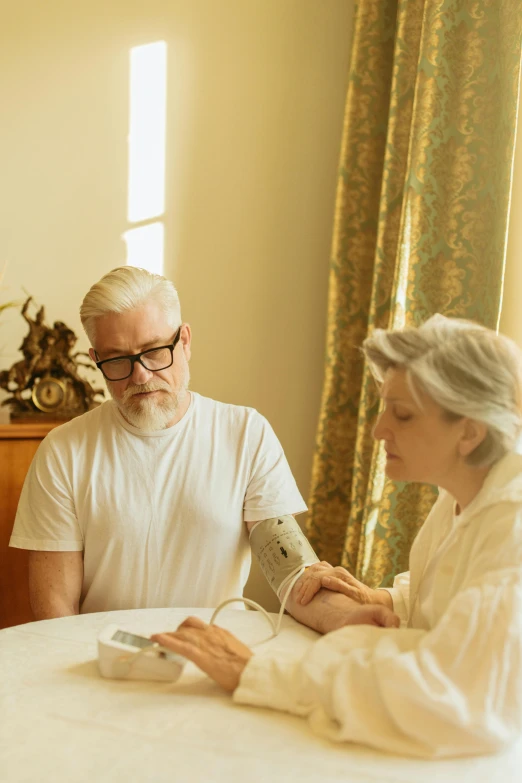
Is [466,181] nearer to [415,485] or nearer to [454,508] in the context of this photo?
[415,485]

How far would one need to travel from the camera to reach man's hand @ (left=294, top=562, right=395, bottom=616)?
5.72 feet

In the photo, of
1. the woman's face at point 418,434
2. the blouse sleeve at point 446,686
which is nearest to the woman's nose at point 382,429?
the woman's face at point 418,434

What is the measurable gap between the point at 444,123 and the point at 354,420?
50.7 inches

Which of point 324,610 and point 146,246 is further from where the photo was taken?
point 146,246

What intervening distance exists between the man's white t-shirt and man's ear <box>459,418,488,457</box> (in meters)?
0.85

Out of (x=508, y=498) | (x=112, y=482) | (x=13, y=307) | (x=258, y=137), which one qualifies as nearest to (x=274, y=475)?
(x=112, y=482)

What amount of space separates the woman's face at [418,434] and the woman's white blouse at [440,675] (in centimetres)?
10

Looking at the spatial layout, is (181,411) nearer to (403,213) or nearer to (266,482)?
(266,482)

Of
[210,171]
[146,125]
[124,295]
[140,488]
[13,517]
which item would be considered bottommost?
[13,517]

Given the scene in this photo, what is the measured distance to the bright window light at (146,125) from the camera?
355cm

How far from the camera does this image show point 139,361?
2.03 m

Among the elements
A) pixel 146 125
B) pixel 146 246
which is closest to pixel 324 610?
pixel 146 246

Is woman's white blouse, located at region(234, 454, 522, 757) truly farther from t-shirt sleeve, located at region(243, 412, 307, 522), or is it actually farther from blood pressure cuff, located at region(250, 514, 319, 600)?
t-shirt sleeve, located at region(243, 412, 307, 522)

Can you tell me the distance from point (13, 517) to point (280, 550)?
130 cm
